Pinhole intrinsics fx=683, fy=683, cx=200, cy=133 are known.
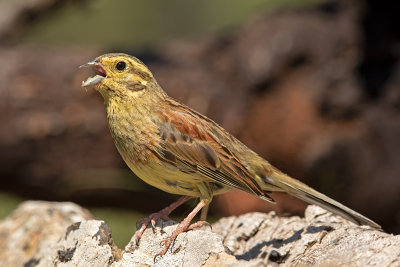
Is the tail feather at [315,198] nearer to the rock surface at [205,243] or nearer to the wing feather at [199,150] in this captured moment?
the rock surface at [205,243]

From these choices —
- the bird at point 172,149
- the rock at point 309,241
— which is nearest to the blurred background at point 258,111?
the rock at point 309,241

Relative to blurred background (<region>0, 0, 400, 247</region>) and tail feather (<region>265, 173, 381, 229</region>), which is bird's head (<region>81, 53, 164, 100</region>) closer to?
tail feather (<region>265, 173, 381, 229</region>)

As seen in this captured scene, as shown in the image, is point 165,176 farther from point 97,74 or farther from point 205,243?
point 97,74

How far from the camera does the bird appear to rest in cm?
512

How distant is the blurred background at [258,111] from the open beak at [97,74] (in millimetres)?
3315

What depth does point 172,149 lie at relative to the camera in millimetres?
5203

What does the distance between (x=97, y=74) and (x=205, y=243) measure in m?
1.75

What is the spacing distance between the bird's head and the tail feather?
1.32 metres

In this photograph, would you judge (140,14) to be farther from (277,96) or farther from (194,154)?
(194,154)

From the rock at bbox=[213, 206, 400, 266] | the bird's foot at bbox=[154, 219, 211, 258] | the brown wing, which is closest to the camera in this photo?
the rock at bbox=[213, 206, 400, 266]

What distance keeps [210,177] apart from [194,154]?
251mm

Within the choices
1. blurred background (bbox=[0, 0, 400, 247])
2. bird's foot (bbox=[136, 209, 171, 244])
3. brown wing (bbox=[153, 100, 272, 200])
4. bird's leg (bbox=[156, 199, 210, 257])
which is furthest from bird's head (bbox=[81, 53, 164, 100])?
blurred background (bbox=[0, 0, 400, 247])

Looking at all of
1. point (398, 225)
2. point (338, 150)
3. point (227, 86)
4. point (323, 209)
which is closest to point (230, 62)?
point (227, 86)

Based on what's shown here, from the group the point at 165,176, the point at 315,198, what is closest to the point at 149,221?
the point at 165,176
